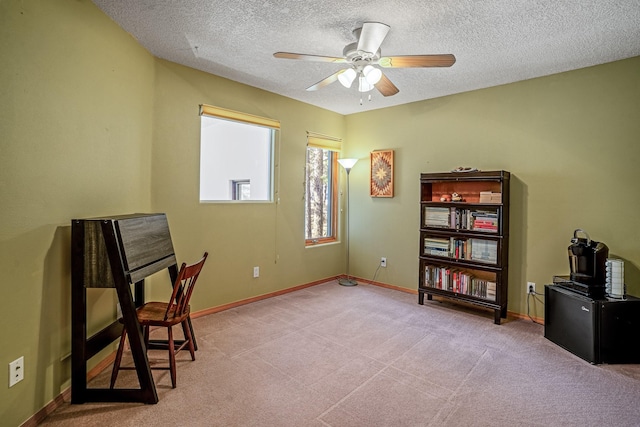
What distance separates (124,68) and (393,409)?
307 centimetres

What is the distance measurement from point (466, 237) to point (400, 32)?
2210 millimetres

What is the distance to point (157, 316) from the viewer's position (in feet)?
7.19

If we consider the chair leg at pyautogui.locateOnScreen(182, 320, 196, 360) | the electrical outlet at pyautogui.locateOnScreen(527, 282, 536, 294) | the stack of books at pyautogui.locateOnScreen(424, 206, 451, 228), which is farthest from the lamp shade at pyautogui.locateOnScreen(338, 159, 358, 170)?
the chair leg at pyautogui.locateOnScreen(182, 320, 196, 360)

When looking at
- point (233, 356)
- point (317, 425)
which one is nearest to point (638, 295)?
point (317, 425)

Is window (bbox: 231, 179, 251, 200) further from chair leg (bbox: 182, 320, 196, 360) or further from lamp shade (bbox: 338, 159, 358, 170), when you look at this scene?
chair leg (bbox: 182, 320, 196, 360)

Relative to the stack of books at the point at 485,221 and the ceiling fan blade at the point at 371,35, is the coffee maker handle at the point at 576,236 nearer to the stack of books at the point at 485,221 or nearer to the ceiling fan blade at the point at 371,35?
the stack of books at the point at 485,221

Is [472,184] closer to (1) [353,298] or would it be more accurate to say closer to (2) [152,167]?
(1) [353,298]

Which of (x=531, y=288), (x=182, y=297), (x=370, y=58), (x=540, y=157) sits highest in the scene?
(x=370, y=58)

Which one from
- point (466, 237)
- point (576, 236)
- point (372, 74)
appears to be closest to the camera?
point (372, 74)

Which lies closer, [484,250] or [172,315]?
[172,315]

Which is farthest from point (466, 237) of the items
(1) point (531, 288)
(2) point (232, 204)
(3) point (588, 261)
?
(2) point (232, 204)

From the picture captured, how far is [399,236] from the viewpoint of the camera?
4473 millimetres

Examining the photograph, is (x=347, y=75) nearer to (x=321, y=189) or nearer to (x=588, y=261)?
(x=321, y=189)

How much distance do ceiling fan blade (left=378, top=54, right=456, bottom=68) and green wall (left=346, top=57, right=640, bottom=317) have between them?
1774 millimetres
